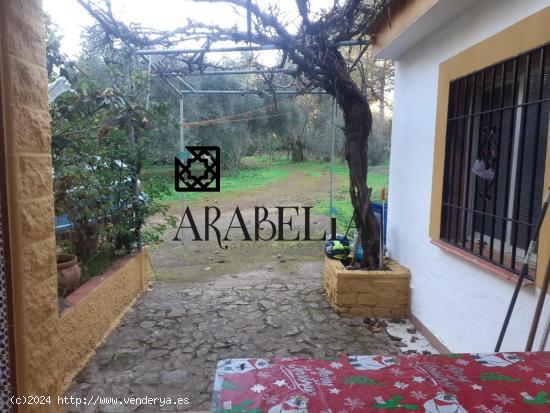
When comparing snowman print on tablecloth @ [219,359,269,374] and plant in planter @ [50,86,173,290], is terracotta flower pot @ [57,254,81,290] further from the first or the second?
snowman print on tablecloth @ [219,359,269,374]

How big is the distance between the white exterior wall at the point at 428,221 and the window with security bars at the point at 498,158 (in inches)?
8.4

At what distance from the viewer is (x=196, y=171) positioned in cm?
710

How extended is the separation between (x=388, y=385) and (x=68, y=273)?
266 cm

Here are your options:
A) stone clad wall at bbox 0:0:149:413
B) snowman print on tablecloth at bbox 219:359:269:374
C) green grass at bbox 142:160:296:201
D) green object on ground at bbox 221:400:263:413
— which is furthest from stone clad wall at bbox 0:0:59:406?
green grass at bbox 142:160:296:201

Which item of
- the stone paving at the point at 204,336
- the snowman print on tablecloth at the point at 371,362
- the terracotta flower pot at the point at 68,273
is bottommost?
the stone paving at the point at 204,336

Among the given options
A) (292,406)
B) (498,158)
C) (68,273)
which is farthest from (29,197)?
(498,158)

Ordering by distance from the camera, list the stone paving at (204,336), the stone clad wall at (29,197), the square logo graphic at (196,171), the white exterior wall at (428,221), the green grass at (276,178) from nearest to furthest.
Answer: the stone clad wall at (29,197), the white exterior wall at (428,221), the stone paving at (204,336), the green grass at (276,178), the square logo graphic at (196,171)

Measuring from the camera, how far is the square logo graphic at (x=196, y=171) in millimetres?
6055

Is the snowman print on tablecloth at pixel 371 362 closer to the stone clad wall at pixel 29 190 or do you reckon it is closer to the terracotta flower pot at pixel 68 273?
the stone clad wall at pixel 29 190

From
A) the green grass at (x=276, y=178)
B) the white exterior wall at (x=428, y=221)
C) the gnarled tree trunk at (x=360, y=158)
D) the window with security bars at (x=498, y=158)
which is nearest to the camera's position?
the window with security bars at (x=498, y=158)

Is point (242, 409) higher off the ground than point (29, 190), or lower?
lower

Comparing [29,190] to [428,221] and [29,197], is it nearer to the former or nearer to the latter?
[29,197]

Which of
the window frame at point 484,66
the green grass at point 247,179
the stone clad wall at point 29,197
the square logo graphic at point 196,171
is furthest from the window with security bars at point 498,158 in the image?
the green grass at point 247,179

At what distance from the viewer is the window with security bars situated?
2.11m
